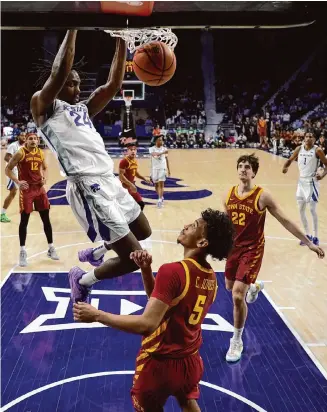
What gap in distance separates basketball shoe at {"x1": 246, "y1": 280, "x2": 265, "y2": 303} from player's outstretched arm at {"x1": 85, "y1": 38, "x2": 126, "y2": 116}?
9.29ft

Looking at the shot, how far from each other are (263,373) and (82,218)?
7.17 feet

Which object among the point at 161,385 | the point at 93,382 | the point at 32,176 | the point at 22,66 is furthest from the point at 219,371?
the point at 22,66

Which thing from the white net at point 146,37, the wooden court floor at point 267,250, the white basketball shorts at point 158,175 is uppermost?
the white net at point 146,37

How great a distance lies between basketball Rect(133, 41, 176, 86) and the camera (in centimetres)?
347

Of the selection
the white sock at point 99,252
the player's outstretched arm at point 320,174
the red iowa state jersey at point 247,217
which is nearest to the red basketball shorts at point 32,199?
the red iowa state jersey at point 247,217

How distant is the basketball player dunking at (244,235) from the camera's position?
4602 millimetres

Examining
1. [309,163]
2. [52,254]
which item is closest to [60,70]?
[52,254]

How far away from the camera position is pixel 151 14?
2535mm

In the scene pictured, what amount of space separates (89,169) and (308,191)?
5548 millimetres

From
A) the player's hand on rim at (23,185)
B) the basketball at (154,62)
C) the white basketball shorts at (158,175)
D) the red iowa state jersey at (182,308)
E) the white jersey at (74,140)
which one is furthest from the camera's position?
the white basketball shorts at (158,175)

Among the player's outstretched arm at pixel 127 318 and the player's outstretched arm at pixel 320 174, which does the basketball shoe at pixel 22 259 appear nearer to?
the player's outstretched arm at pixel 320 174

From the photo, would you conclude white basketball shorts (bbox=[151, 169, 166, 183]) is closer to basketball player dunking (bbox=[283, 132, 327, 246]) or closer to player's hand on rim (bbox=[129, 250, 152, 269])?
basketball player dunking (bbox=[283, 132, 327, 246])

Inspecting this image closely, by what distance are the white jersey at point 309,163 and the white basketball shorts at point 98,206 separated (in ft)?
17.5

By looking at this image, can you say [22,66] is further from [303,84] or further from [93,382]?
[93,382]
